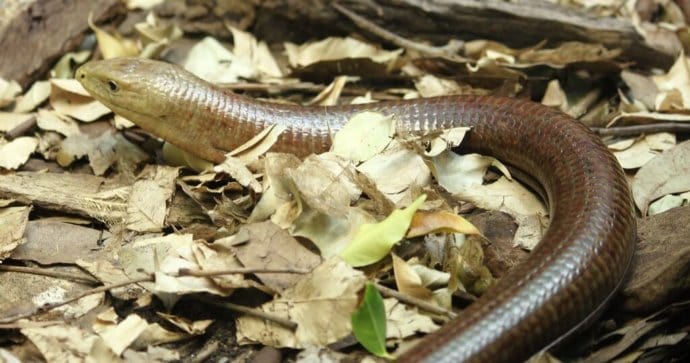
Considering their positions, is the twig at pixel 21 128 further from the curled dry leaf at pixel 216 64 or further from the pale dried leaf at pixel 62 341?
the pale dried leaf at pixel 62 341

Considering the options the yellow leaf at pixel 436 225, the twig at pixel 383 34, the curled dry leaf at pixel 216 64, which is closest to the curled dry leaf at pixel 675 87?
the twig at pixel 383 34

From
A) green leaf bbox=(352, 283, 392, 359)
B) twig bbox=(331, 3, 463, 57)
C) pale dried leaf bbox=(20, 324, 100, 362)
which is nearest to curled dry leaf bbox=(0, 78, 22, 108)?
twig bbox=(331, 3, 463, 57)

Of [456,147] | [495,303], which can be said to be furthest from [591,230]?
[456,147]

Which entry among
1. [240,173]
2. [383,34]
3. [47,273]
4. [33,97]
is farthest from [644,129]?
[33,97]

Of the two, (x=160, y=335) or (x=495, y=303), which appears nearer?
(x=495, y=303)

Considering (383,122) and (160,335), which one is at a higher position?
(383,122)

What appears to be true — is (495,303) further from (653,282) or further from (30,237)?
(30,237)
